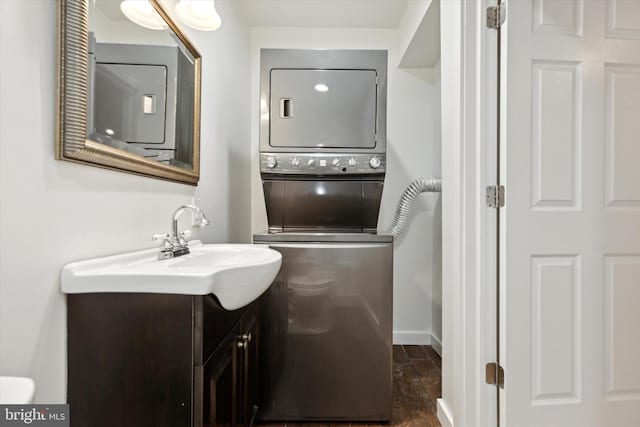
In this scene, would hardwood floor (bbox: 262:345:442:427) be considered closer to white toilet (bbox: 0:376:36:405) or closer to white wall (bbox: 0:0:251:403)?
white wall (bbox: 0:0:251:403)

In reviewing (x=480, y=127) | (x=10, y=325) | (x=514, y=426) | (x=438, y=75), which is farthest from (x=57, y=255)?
(x=438, y=75)

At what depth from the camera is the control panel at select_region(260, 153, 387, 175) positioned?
6.92ft

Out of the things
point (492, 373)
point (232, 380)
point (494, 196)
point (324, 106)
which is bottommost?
point (492, 373)

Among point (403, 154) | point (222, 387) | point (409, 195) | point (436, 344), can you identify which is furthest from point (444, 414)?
point (403, 154)

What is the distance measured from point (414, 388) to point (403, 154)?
5.91 ft

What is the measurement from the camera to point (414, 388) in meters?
2.16

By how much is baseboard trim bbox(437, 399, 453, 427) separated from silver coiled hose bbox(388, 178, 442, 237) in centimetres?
111

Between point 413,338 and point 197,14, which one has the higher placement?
point 197,14

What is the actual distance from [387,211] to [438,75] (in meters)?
1.23

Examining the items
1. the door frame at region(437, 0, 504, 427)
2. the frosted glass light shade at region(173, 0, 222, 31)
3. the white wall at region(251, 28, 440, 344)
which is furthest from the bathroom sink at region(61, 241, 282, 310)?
the white wall at region(251, 28, 440, 344)

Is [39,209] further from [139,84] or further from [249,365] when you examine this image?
[249,365]

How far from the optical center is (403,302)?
2863mm

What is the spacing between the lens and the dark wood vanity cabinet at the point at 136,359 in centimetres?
89

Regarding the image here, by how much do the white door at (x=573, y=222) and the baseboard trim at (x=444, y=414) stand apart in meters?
0.31
